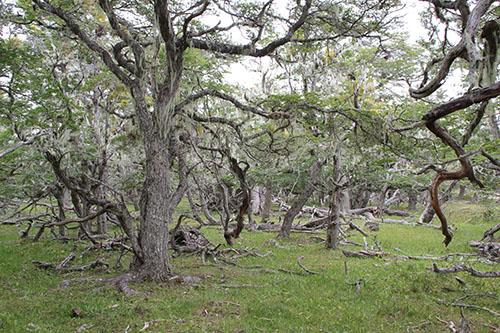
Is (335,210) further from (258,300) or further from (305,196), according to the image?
(258,300)

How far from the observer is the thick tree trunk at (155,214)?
27.5ft

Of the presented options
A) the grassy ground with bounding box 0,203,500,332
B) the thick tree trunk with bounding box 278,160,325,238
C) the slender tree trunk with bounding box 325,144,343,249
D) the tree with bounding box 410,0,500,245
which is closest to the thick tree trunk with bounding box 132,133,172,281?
the grassy ground with bounding box 0,203,500,332

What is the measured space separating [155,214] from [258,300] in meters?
2.60

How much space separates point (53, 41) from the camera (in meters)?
12.0

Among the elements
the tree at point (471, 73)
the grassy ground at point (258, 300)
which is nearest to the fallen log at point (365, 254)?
the grassy ground at point (258, 300)

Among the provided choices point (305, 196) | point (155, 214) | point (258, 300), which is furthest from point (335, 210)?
point (155, 214)

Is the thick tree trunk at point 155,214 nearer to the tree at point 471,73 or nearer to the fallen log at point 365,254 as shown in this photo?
the tree at point 471,73

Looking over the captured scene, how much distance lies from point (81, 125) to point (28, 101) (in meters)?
2.29

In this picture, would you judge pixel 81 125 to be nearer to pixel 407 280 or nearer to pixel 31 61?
pixel 31 61

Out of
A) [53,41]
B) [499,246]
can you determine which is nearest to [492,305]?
[499,246]

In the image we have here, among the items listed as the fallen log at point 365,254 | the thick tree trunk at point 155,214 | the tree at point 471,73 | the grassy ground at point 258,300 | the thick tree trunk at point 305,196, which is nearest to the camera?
the tree at point 471,73

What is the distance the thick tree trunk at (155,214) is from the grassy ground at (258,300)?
1.48ft

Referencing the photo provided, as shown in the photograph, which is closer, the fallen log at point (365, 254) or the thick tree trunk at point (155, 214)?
the thick tree trunk at point (155, 214)

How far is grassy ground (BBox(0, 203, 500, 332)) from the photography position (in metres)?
6.34
